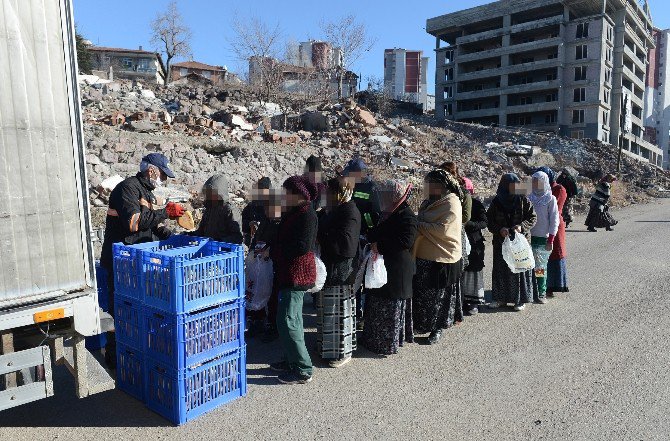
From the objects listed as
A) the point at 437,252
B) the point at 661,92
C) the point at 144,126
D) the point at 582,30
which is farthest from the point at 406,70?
the point at 437,252

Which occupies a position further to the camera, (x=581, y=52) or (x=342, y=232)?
(x=581, y=52)

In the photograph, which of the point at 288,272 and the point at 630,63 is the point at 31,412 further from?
the point at 630,63

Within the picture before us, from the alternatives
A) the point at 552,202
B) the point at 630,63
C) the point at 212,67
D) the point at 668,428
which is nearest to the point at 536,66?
the point at 630,63

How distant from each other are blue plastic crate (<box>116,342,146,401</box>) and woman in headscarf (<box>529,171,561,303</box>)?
5203 mm

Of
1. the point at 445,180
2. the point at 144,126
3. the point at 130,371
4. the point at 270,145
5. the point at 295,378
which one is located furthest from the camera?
the point at 270,145

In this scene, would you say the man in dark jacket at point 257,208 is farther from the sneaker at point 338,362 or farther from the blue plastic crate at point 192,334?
the sneaker at point 338,362

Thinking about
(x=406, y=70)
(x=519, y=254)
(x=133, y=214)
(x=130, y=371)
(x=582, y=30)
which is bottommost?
(x=130, y=371)

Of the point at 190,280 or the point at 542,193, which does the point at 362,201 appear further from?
the point at 190,280

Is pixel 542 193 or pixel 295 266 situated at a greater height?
pixel 542 193

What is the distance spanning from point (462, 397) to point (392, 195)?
1.89 meters

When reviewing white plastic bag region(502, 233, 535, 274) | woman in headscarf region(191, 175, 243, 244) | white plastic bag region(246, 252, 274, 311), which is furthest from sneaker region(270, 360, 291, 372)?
white plastic bag region(502, 233, 535, 274)

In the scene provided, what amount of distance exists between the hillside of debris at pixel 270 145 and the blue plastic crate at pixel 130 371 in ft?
16.8

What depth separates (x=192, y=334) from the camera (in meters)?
3.52

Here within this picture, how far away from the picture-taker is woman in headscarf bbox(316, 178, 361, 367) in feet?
14.8
